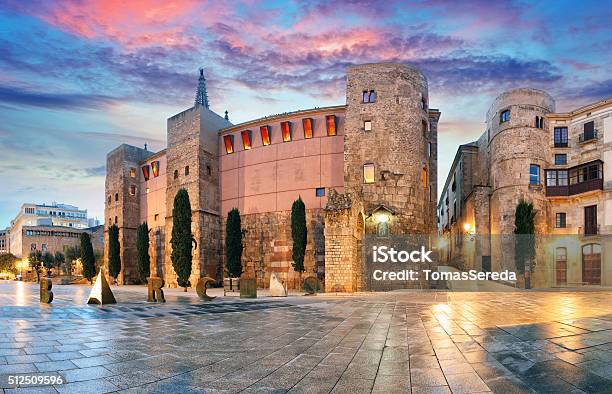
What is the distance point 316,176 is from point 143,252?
17.5 metres

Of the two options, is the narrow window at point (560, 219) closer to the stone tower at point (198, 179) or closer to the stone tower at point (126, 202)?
the stone tower at point (198, 179)

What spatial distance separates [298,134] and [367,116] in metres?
5.00

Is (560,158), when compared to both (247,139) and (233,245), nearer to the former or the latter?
(247,139)

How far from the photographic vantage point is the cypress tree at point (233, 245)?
28062mm

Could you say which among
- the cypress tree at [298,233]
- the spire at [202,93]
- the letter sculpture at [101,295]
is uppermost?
the spire at [202,93]

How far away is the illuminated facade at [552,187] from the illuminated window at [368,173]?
39.8ft

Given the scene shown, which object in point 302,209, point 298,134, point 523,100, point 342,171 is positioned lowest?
point 302,209

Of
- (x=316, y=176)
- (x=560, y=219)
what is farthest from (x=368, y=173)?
(x=560, y=219)

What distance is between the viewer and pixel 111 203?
39062mm

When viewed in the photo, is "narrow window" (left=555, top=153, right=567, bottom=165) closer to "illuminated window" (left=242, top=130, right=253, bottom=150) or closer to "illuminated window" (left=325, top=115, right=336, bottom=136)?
"illuminated window" (left=325, top=115, right=336, bottom=136)

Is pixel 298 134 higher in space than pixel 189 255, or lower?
higher

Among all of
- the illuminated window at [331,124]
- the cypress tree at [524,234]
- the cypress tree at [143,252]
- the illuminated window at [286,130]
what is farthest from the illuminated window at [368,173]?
the cypress tree at [143,252]

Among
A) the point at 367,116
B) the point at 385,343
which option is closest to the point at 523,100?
the point at 367,116

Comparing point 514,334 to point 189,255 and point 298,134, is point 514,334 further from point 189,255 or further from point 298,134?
point 189,255
